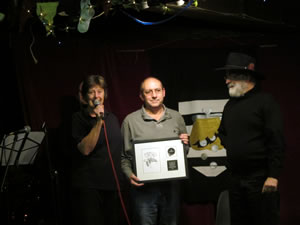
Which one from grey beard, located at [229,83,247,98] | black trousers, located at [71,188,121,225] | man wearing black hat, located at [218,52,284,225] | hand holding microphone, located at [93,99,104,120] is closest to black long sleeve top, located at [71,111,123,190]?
black trousers, located at [71,188,121,225]

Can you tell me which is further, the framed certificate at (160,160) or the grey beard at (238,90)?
the framed certificate at (160,160)

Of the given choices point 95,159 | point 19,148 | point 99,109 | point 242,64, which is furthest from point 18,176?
point 242,64

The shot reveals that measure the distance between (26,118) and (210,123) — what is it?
2253 mm

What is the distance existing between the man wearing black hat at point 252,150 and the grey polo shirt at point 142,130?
1.95 ft

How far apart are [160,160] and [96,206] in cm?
76

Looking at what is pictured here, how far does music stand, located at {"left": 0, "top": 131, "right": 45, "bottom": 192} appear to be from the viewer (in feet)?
12.5

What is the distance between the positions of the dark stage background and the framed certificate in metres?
1.08

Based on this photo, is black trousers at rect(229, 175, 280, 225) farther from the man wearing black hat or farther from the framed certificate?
the framed certificate

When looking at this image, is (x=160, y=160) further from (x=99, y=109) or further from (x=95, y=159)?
(x=99, y=109)

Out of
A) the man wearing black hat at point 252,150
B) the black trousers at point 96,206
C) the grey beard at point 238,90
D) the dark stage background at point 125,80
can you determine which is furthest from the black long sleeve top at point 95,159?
the grey beard at point 238,90

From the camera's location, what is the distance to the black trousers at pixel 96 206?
3467mm

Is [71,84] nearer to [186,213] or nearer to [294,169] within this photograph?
[186,213]

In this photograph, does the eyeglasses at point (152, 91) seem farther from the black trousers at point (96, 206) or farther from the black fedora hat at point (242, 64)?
the black trousers at point (96, 206)

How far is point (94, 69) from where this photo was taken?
4.61 meters
